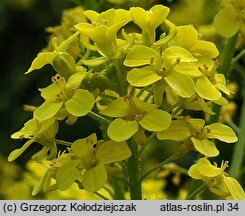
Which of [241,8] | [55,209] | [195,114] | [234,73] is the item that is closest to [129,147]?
[55,209]

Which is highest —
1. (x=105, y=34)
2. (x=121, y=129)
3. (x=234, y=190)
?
(x=105, y=34)

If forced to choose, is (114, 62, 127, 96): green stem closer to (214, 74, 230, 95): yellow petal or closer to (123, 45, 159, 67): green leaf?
(123, 45, 159, 67): green leaf

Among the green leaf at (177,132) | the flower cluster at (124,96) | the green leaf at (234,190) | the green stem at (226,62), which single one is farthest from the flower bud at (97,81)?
the green stem at (226,62)

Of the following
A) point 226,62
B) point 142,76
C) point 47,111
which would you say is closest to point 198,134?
point 142,76

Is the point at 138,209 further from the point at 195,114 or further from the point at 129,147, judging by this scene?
the point at 195,114

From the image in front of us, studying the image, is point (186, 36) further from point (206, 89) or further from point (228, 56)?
point (228, 56)

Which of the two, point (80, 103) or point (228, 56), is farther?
point (228, 56)

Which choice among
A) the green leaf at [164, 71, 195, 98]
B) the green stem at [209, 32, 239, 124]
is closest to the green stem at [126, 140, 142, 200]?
the green leaf at [164, 71, 195, 98]
